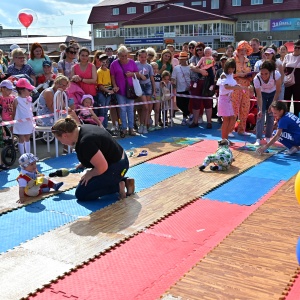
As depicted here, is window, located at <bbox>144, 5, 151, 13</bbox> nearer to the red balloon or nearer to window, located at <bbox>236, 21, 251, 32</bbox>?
window, located at <bbox>236, 21, 251, 32</bbox>

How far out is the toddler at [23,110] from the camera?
6836mm

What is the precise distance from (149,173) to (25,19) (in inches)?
338

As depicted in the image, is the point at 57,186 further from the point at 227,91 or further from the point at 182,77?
the point at 182,77

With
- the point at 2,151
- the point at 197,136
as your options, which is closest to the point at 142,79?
the point at 197,136

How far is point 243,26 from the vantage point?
54781 millimetres

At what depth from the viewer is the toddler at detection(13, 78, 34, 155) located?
22.4 ft

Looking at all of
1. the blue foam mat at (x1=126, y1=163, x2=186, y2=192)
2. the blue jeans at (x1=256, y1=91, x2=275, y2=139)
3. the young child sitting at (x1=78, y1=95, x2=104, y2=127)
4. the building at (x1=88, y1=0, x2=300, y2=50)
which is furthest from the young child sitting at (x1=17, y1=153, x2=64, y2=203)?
the building at (x1=88, y1=0, x2=300, y2=50)

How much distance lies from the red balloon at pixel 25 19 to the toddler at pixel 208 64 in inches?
235

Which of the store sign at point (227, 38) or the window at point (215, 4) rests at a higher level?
the window at point (215, 4)

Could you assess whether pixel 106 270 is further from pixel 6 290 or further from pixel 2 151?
pixel 2 151

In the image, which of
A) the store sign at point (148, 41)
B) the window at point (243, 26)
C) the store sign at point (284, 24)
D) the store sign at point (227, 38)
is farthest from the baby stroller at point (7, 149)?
the window at point (243, 26)

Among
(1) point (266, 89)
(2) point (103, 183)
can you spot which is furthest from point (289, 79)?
(2) point (103, 183)

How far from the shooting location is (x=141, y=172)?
6664 millimetres

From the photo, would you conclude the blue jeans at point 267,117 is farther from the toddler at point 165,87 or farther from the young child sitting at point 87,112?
the young child sitting at point 87,112
